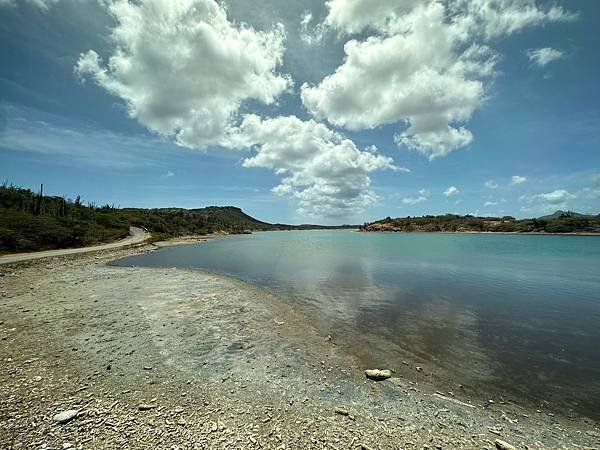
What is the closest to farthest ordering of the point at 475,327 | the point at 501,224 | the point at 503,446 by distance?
the point at 503,446, the point at 475,327, the point at 501,224

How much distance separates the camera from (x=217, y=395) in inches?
294

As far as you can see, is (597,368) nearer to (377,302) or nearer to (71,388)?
(377,302)

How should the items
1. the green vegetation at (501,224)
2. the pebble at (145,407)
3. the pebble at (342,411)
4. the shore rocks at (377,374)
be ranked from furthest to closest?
Result: 1. the green vegetation at (501,224)
2. the shore rocks at (377,374)
3. the pebble at (342,411)
4. the pebble at (145,407)

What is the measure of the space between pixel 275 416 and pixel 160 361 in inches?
203

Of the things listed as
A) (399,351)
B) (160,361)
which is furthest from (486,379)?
(160,361)

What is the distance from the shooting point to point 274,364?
9.65 m

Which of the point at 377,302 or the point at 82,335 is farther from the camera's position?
the point at 377,302

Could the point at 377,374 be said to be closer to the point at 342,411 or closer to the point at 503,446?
the point at 342,411

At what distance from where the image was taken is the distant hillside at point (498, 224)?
403ft

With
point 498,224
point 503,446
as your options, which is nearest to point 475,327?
point 503,446

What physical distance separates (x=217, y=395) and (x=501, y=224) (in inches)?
7338

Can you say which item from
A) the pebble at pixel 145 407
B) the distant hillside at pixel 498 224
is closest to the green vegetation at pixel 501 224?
the distant hillside at pixel 498 224

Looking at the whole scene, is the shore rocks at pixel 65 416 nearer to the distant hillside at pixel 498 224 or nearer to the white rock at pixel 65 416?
the white rock at pixel 65 416

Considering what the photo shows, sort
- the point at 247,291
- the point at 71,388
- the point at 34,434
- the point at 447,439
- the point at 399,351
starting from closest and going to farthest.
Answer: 1. the point at 34,434
2. the point at 447,439
3. the point at 71,388
4. the point at 399,351
5. the point at 247,291
